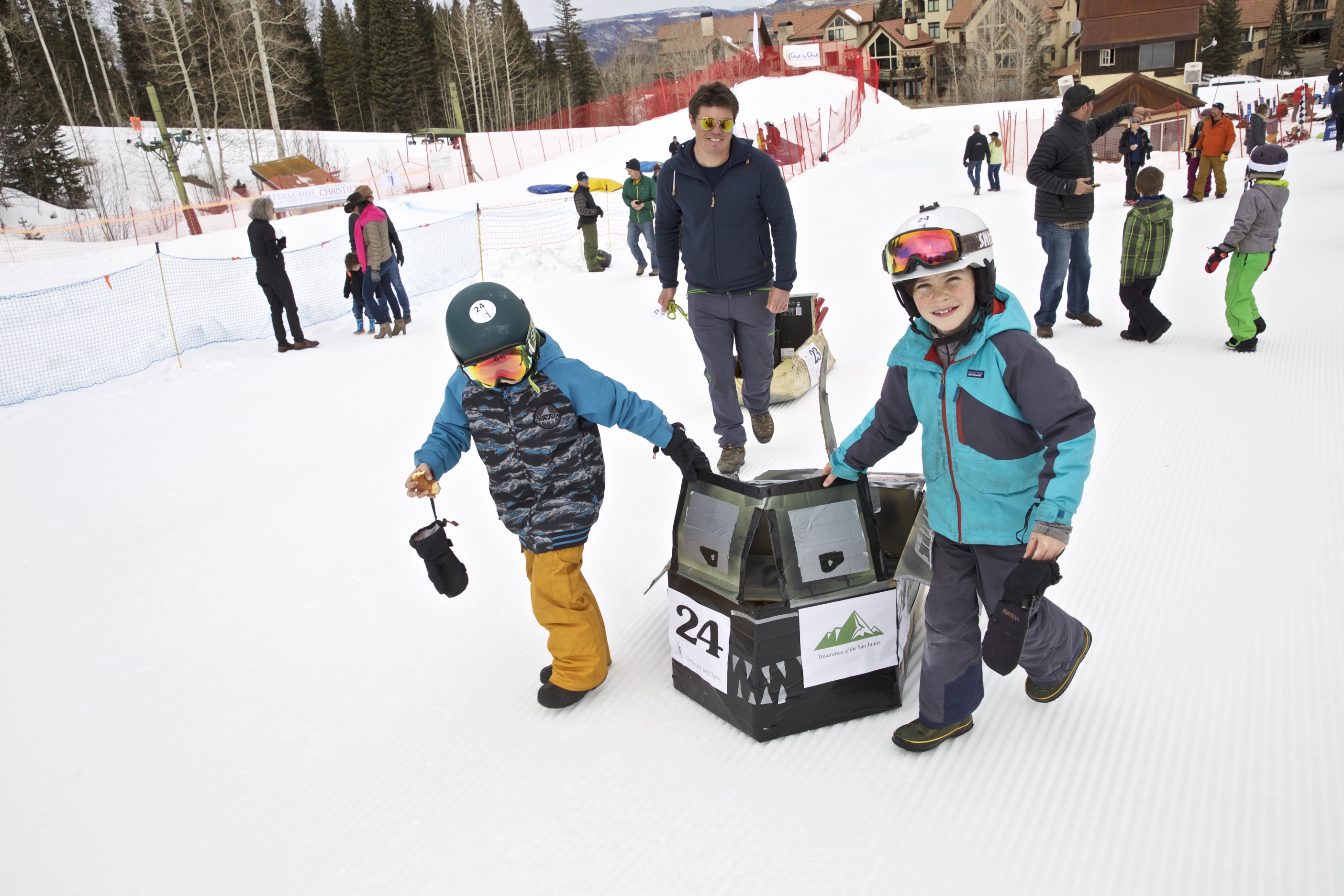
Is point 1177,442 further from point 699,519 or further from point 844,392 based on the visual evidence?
point 699,519

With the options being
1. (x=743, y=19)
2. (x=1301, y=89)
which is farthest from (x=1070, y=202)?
(x=743, y=19)

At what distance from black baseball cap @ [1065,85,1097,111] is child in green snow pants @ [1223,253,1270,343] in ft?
4.55

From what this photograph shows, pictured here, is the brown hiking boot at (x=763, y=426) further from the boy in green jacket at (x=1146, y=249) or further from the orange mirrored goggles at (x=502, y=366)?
the boy in green jacket at (x=1146, y=249)

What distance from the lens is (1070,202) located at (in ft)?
17.4

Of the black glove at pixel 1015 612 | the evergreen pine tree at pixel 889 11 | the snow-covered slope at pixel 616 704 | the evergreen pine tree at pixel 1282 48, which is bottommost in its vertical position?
the snow-covered slope at pixel 616 704

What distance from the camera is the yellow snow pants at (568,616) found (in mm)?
2334

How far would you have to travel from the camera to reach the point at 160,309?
923cm

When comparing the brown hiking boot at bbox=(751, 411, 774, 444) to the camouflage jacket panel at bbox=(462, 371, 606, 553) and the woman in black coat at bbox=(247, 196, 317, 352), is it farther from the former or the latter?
the woman in black coat at bbox=(247, 196, 317, 352)

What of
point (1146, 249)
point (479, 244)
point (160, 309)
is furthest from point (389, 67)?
point (1146, 249)

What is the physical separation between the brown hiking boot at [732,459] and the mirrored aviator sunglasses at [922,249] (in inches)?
84.0

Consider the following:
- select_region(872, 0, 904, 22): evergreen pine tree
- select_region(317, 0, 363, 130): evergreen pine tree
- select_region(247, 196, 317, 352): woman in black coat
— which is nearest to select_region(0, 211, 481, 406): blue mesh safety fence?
select_region(247, 196, 317, 352): woman in black coat

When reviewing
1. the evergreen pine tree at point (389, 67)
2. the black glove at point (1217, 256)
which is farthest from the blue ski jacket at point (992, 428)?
the evergreen pine tree at point (389, 67)

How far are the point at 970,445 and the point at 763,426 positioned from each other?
2.39 metres

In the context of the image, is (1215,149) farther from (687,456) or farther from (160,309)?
Result: (160,309)
